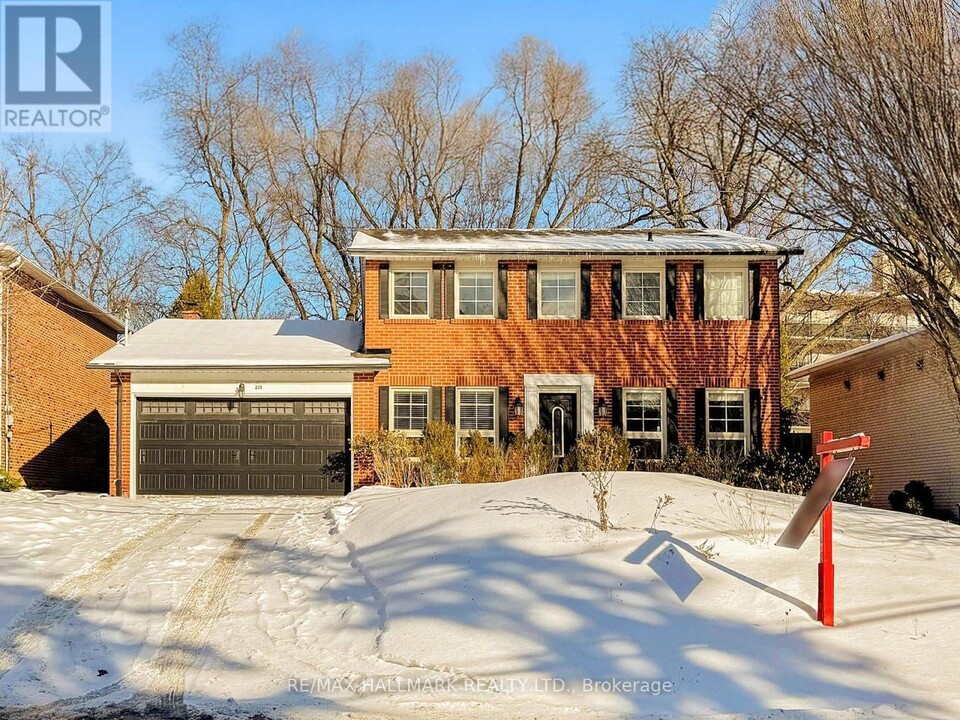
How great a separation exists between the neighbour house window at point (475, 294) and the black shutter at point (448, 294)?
125mm

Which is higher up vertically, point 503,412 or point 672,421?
point 503,412

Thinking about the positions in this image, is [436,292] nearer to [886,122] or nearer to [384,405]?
[384,405]

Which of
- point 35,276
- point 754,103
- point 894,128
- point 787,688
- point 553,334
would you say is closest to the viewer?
point 787,688

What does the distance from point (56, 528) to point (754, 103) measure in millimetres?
10358

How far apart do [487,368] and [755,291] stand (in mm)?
5570

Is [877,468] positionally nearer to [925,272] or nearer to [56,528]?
[925,272]

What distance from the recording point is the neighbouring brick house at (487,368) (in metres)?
19.1

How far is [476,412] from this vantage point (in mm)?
19422

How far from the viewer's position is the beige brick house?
680 inches

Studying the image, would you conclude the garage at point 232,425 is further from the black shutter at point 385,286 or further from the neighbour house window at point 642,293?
the neighbour house window at point 642,293

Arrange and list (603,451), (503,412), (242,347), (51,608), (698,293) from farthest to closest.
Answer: (242,347) → (698,293) → (503,412) → (603,451) → (51,608)

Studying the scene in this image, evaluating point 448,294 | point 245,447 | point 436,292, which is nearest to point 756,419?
point 448,294

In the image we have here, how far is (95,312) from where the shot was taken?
25.0 meters

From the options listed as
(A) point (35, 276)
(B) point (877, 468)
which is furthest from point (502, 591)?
(A) point (35, 276)
